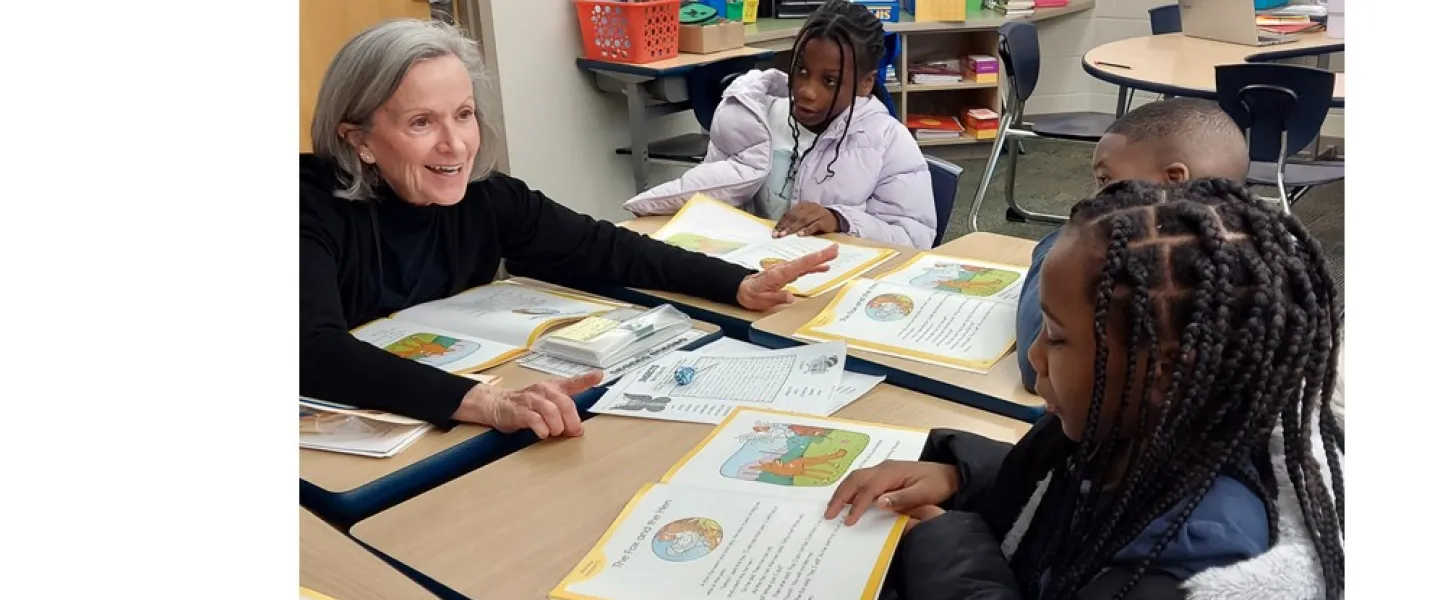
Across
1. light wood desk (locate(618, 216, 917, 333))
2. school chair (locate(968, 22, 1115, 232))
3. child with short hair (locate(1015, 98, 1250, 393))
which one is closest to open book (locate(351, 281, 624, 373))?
light wood desk (locate(618, 216, 917, 333))

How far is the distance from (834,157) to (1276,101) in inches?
61.4

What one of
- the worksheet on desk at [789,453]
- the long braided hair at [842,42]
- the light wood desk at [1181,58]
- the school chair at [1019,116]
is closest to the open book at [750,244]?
the long braided hair at [842,42]

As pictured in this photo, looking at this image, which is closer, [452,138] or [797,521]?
[797,521]

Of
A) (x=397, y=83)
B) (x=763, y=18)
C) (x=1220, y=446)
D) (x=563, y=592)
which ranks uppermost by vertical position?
(x=763, y=18)

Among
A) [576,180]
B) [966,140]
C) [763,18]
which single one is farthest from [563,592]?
[966,140]

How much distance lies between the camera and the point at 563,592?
1.04 metres

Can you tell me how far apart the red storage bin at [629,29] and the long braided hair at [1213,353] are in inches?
110

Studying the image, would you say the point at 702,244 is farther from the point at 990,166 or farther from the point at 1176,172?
the point at 990,166

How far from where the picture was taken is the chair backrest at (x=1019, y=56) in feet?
13.8

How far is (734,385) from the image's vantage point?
1511 mm

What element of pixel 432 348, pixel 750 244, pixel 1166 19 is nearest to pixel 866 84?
pixel 750 244
